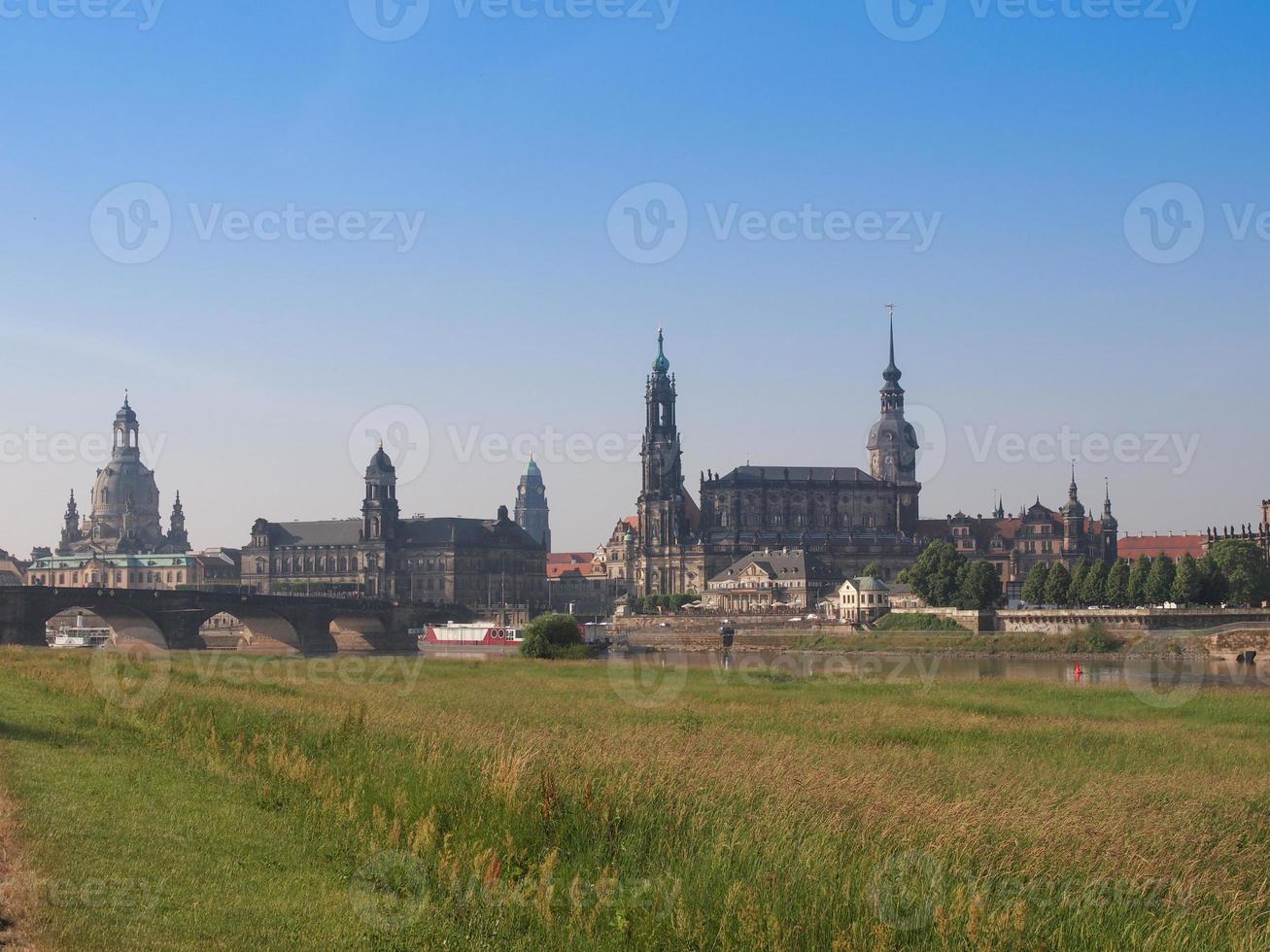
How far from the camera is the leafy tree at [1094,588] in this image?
115000 mm

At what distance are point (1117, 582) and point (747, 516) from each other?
63.8 metres

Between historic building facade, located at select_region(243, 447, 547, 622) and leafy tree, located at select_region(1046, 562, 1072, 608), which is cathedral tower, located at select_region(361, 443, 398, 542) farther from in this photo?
leafy tree, located at select_region(1046, 562, 1072, 608)

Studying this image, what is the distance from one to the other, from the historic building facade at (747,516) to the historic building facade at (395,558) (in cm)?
1666

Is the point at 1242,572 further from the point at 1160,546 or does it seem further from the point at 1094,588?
the point at 1160,546

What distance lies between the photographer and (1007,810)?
16.1 meters

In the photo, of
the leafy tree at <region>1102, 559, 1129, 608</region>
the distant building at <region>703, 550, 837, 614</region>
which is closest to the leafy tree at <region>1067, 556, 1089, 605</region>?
the leafy tree at <region>1102, 559, 1129, 608</region>

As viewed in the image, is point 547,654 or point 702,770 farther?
point 547,654

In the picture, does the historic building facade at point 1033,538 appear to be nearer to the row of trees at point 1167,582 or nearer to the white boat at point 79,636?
the row of trees at point 1167,582

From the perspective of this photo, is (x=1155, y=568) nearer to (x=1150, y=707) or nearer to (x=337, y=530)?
(x=1150, y=707)

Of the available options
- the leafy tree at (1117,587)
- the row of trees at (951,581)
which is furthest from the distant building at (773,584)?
the leafy tree at (1117,587)

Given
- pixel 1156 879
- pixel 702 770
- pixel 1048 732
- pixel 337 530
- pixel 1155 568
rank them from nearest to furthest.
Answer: pixel 1156 879 → pixel 702 770 → pixel 1048 732 → pixel 1155 568 → pixel 337 530

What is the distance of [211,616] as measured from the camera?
103 meters

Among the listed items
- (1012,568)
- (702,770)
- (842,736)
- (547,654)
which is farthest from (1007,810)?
(1012,568)

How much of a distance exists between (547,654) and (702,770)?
56033 millimetres
